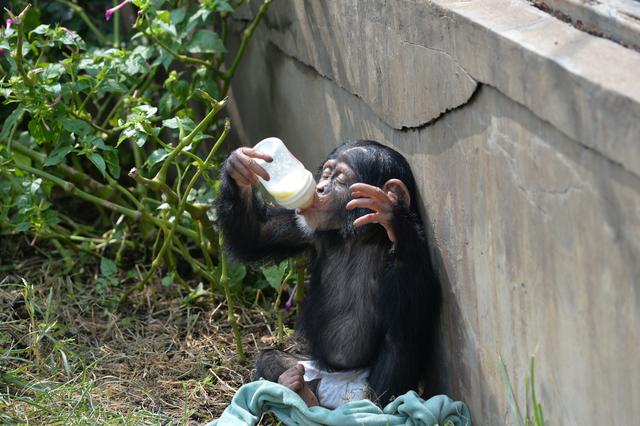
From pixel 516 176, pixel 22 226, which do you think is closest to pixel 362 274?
pixel 516 176

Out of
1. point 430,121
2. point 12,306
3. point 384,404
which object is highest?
point 430,121

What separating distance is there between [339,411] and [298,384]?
0.89 ft

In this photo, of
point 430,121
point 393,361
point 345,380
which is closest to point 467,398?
point 393,361

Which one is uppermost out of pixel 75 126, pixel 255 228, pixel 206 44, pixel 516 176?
pixel 516 176

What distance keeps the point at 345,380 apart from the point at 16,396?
1.28m

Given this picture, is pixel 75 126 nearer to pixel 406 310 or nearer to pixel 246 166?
pixel 246 166

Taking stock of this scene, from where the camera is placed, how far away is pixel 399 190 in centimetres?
368

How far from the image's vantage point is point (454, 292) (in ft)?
11.5

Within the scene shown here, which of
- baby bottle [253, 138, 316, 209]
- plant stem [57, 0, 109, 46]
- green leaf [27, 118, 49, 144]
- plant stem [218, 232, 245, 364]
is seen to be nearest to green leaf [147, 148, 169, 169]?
plant stem [218, 232, 245, 364]

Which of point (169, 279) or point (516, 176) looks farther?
point (169, 279)

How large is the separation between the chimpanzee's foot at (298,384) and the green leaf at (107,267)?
1.54 metres

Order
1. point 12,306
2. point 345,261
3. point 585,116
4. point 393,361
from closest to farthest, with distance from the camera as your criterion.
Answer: point 585,116
point 393,361
point 345,261
point 12,306

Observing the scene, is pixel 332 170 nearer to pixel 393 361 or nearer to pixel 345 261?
pixel 345 261

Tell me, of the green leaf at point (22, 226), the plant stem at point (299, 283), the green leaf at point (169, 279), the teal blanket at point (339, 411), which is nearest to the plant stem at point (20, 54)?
the green leaf at point (22, 226)
